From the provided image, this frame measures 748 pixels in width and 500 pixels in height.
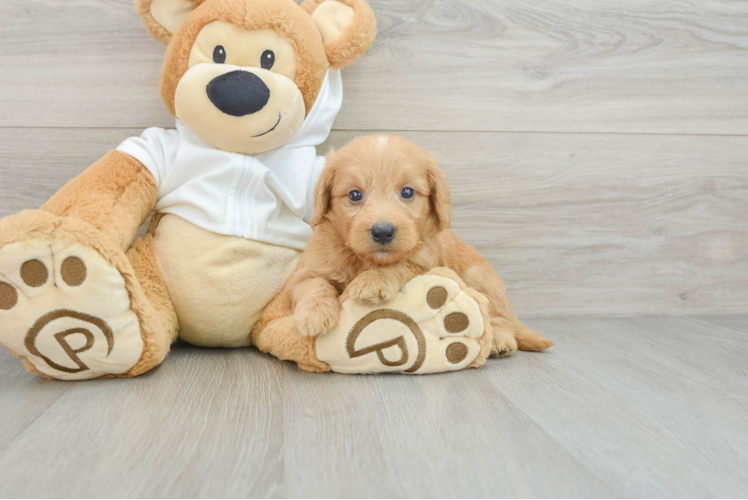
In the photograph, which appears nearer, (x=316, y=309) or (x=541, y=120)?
(x=316, y=309)

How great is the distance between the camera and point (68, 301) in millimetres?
984

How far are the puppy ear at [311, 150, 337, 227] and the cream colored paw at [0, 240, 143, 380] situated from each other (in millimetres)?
393

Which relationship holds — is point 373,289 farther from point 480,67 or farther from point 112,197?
point 480,67

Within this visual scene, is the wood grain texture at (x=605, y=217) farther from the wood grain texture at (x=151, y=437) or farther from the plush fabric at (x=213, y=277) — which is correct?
the wood grain texture at (x=151, y=437)

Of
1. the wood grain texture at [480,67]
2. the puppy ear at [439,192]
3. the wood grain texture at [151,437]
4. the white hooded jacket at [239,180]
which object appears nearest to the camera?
the wood grain texture at [151,437]

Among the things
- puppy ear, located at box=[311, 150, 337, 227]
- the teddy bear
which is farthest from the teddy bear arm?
puppy ear, located at box=[311, 150, 337, 227]

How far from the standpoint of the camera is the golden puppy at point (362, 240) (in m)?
1.02

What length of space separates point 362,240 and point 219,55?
53 centimetres

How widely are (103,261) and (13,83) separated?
2.42ft

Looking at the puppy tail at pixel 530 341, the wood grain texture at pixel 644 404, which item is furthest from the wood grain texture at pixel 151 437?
the puppy tail at pixel 530 341

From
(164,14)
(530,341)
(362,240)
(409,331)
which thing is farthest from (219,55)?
(530,341)

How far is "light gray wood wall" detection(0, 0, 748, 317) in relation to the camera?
4.67 ft

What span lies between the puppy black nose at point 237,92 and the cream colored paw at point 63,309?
1.28 feet

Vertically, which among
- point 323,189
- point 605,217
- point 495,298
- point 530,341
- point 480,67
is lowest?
point 530,341
